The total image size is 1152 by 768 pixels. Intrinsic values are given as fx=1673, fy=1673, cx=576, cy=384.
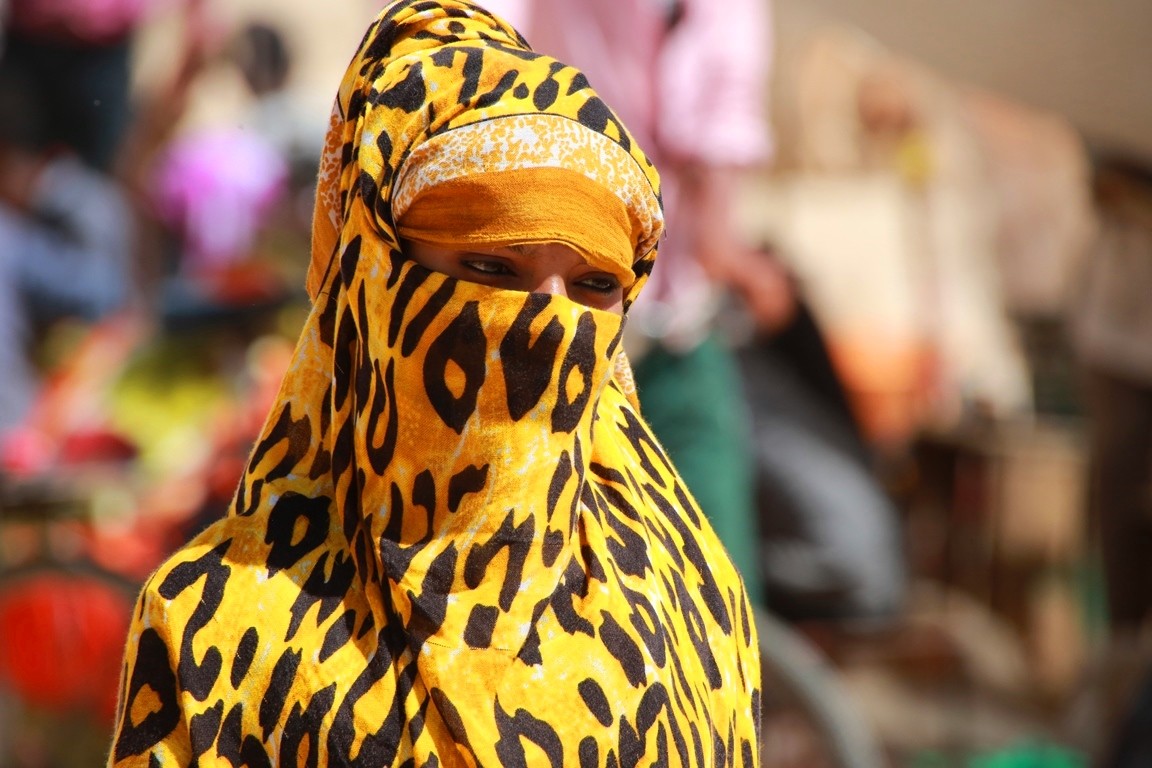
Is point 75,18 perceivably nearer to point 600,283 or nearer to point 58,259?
point 58,259

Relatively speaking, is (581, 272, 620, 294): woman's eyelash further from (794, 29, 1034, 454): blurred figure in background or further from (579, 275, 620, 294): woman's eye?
(794, 29, 1034, 454): blurred figure in background

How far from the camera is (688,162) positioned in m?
4.12

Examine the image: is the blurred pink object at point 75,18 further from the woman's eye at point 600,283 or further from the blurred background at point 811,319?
the woman's eye at point 600,283

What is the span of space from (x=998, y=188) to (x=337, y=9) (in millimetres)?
3277

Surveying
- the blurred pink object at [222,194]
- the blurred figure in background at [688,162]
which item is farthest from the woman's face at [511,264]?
the blurred pink object at [222,194]

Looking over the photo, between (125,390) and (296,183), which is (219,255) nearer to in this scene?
(296,183)

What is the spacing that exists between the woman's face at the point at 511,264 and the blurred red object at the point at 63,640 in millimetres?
2573

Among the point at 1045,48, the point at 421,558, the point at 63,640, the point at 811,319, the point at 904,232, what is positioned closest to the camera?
the point at 421,558

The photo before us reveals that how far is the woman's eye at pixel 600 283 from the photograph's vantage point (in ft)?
5.87

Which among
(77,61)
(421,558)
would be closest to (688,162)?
(77,61)

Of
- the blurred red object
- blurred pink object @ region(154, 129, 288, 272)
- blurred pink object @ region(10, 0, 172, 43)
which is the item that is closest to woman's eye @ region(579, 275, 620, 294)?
A: the blurred red object

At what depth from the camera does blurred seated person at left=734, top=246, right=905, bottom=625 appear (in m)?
4.62

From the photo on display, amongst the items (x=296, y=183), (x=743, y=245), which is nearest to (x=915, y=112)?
(x=743, y=245)

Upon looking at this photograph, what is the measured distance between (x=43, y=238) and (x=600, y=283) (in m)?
3.68
